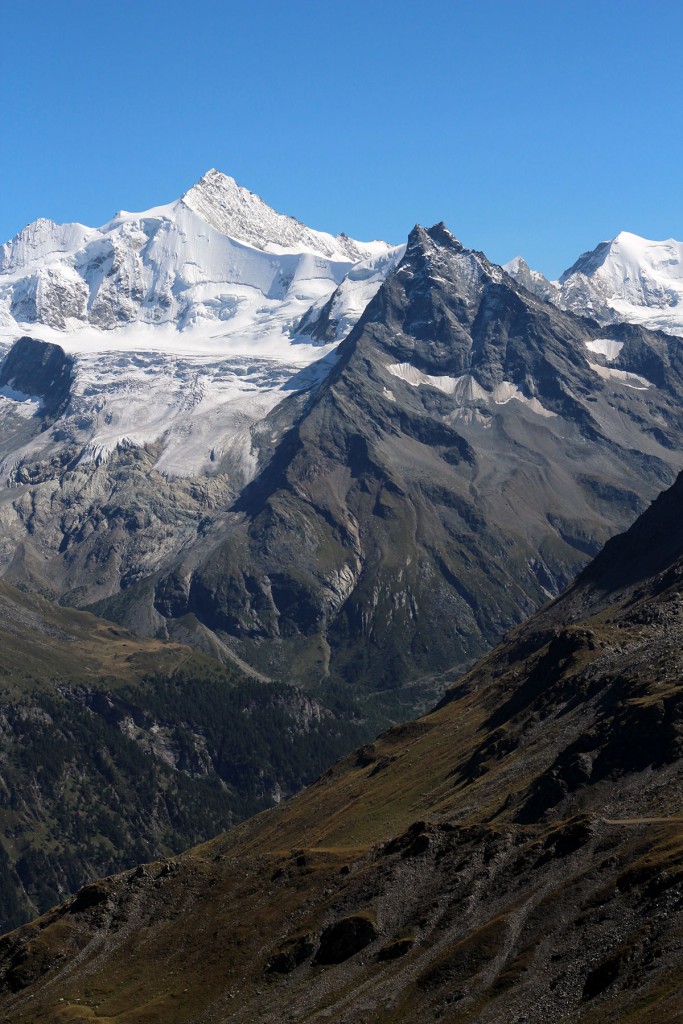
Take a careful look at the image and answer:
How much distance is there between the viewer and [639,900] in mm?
118312

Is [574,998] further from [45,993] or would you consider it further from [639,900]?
[45,993]

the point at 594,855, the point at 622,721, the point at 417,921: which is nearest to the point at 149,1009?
the point at 417,921

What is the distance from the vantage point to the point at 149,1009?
138 metres

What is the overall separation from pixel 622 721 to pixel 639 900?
80.9 metres

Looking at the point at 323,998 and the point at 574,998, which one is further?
the point at 323,998

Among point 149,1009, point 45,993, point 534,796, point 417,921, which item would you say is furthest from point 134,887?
point 534,796

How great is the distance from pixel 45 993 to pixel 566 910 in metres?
61.9

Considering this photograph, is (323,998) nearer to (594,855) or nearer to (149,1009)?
(149,1009)

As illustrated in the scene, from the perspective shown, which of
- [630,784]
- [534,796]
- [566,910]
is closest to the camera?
[566,910]

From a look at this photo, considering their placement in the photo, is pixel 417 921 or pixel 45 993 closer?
pixel 417 921

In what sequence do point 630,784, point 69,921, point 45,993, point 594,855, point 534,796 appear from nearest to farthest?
point 594,855 → point 45,993 → point 69,921 → point 630,784 → point 534,796

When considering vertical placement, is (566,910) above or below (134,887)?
below

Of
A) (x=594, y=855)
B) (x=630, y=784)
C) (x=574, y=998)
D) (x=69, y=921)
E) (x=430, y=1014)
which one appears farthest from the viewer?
(x=630, y=784)

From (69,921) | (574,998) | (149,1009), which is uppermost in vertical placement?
(69,921)
